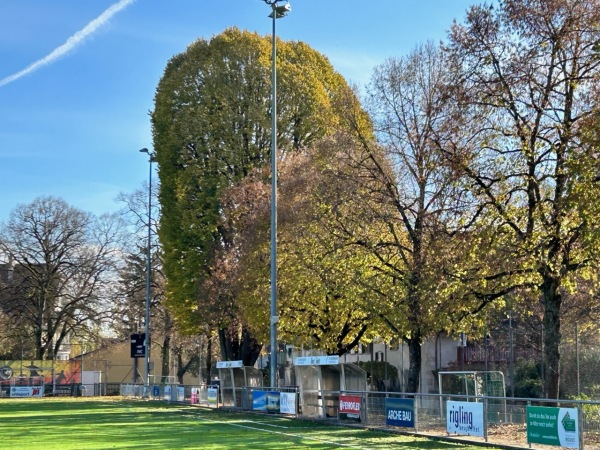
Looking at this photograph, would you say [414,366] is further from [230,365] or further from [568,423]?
[568,423]

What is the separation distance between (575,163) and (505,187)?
4282 millimetres

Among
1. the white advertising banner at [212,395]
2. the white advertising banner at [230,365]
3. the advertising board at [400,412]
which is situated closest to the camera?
the advertising board at [400,412]

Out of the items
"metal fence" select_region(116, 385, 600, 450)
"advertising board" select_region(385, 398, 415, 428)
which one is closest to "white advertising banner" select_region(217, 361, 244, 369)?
"metal fence" select_region(116, 385, 600, 450)

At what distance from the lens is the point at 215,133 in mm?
46844

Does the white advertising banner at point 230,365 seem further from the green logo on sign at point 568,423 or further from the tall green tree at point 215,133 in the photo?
the green logo on sign at point 568,423

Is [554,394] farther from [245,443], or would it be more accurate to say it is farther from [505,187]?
[245,443]

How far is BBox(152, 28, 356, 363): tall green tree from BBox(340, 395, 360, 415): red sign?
57.3 feet

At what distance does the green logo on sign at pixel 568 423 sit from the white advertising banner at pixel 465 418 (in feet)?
10.9

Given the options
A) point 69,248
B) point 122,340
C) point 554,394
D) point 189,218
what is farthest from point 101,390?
point 554,394

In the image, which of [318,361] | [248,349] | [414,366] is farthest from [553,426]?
[248,349]

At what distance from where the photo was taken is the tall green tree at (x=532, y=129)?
21781 mm

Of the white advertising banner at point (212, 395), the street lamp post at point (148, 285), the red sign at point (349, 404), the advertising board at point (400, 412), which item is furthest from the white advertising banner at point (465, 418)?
the street lamp post at point (148, 285)

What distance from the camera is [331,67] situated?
51.6 metres

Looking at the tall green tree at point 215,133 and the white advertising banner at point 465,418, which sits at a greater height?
the tall green tree at point 215,133
